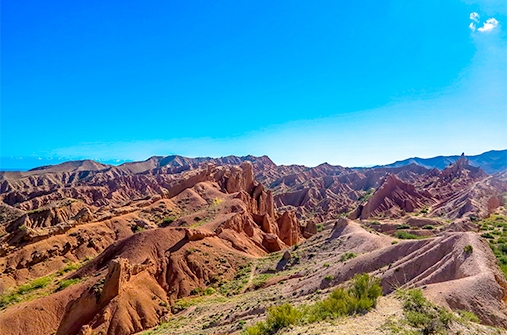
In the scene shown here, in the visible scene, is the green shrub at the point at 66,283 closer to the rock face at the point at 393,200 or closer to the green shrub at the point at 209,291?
the green shrub at the point at 209,291

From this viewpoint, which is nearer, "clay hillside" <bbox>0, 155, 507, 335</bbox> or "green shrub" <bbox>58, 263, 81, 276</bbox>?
"clay hillside" <bbox>0, 155, 507, 335</bbox>

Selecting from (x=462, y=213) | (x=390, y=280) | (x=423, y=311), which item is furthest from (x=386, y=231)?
(x=423, y=311)

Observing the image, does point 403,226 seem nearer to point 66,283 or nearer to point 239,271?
point 239,271

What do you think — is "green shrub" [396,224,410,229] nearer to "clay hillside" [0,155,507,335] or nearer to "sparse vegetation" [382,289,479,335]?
"clay hillside" [0,155,507,335]

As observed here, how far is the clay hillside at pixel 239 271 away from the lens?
1688cm

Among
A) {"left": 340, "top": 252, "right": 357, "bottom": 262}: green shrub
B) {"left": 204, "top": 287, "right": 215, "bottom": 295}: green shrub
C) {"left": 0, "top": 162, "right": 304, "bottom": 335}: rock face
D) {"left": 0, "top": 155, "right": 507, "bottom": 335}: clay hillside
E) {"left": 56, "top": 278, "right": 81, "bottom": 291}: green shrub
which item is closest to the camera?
{"left": 0, "top": 155, "right": 507, "bottom": 335}: clay hillside

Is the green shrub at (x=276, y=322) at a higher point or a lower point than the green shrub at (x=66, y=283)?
higher

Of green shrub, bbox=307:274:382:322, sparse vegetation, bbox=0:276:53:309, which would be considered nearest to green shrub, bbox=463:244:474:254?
green shrub, bbox=307:274:382:322

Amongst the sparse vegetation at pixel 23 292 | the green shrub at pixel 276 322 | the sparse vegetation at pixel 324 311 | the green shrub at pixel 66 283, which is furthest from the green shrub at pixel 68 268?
the green shrub at pixel 276 322

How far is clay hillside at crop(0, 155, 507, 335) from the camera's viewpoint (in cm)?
1688

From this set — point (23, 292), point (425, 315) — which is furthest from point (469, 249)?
point (23, 292)

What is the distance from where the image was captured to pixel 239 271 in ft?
149

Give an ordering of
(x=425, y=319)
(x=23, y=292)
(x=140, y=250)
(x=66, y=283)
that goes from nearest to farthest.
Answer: (x=425, y=319)
(x=66, y=283)
(x=23, y=292)
(x=140, y=250)

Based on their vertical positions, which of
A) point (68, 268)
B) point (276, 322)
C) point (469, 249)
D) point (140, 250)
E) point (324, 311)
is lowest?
point (68, 268)
